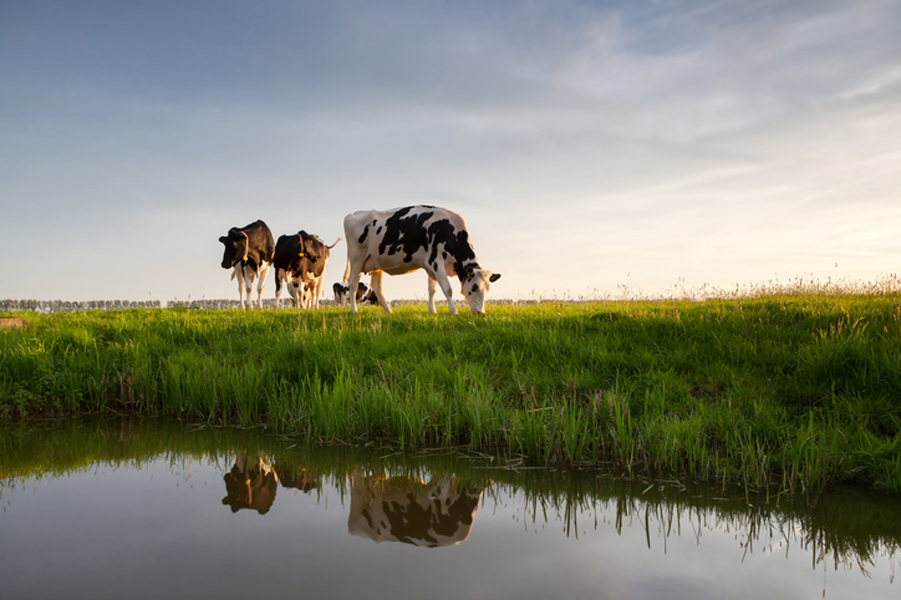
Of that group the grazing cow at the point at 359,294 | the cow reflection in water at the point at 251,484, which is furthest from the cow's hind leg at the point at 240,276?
the cow reflection in water at the point at 251,484

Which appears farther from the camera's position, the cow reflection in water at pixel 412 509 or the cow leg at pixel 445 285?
the cow leg at pixel 445 285

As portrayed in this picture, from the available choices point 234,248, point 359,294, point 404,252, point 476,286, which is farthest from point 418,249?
point 359,294

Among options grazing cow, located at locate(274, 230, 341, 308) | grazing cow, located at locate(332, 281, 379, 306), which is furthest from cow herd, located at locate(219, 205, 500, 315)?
grazing cow, located at locate(332, 281, 379, 306)

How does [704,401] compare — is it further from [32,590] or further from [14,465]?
[14,465]

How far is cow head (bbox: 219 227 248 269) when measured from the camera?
19000 mm

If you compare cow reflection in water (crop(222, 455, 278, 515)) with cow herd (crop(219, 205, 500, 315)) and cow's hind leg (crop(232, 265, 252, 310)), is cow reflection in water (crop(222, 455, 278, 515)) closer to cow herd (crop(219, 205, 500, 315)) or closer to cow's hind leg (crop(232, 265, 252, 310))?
cow herd (crop(219, 205, 500, 315))

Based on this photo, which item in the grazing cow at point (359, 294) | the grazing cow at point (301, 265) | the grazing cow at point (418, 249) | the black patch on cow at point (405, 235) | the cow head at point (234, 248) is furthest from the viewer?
the grazing cow at point (359, 294)

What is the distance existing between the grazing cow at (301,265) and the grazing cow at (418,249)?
255 inches

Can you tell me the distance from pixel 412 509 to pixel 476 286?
8.74 metres

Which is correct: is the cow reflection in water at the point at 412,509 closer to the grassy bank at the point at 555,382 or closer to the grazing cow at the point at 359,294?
the grassy bank at the point at 555,382

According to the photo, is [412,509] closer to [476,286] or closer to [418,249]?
[476,286]

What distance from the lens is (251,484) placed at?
4719mm

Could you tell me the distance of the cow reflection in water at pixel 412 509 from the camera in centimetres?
364

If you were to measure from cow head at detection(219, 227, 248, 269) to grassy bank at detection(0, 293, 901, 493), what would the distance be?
26.7 feet
